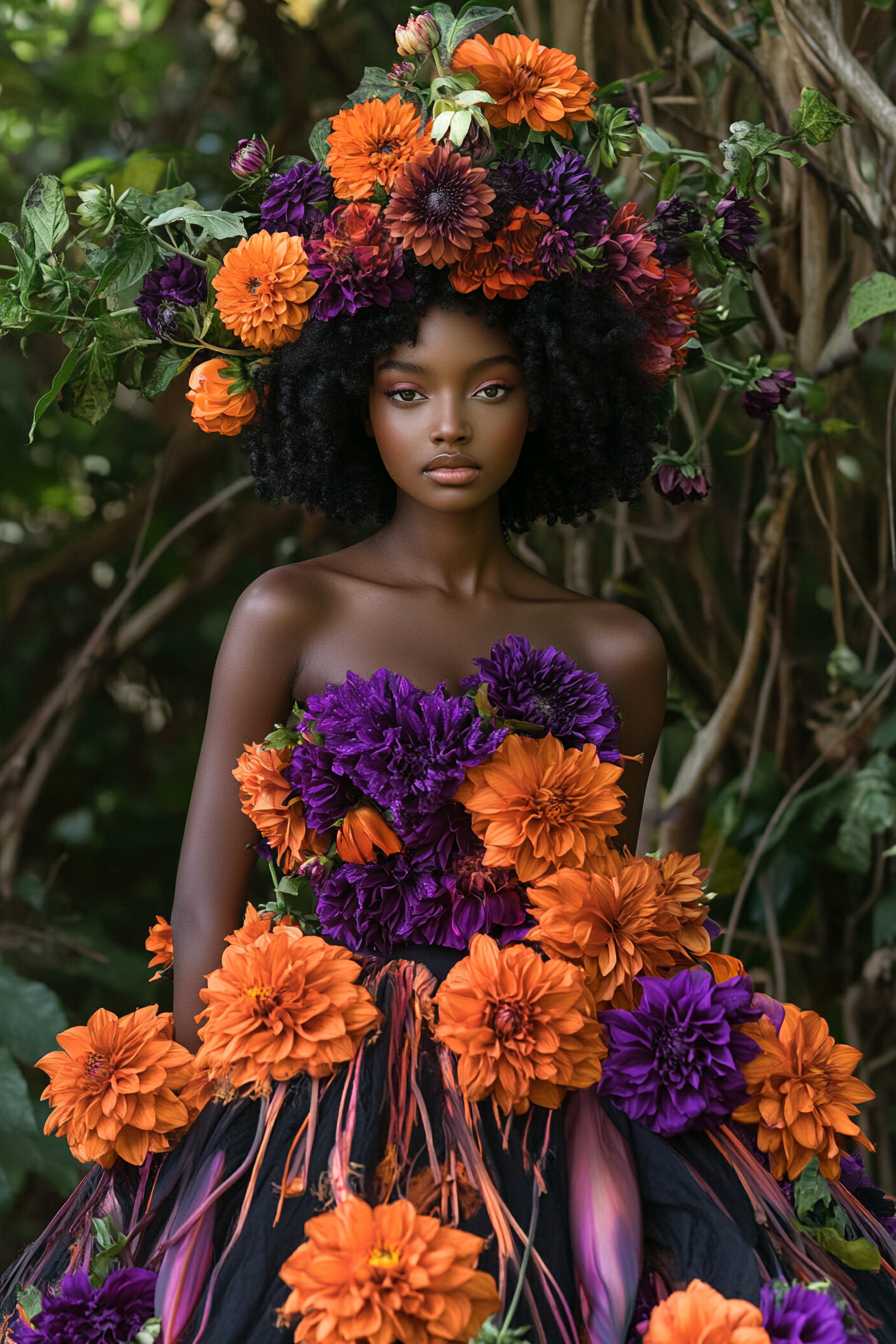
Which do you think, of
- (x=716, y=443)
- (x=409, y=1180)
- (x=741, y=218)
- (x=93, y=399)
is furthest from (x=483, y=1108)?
(x=716, y=443)

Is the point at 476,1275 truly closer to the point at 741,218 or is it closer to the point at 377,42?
the point at 741,218

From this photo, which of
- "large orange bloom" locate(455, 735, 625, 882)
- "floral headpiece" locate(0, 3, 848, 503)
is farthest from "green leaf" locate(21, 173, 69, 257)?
"large orange bloom" locate(455, 735, 625, 882)

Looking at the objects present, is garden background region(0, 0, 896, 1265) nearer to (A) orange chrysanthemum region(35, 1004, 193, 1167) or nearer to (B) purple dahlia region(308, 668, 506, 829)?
(A) orange chrysanthemum region(35, 1004, 193, 1167)

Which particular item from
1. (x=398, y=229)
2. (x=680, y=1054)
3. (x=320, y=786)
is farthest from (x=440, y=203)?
(x=680, y=1054)

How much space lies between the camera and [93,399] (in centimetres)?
125

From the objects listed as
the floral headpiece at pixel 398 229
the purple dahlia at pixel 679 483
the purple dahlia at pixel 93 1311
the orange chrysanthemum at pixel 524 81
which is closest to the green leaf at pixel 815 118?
the floral headpiece at pixel 398 229

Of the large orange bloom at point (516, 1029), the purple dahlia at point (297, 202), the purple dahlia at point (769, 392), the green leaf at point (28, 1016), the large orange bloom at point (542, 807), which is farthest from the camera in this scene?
the green leaf at point (28, 1016)

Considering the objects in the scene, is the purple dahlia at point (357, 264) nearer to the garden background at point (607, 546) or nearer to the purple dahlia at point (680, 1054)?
the garden background at point (607, 546)

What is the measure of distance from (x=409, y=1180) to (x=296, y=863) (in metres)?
0.32

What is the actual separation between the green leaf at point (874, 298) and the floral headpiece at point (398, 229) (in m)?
0.16

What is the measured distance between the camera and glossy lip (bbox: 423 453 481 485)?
45.3 inches

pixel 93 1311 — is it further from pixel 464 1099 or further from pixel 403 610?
pixel 403 610

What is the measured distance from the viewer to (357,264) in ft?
3.70

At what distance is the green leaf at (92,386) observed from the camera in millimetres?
1242
